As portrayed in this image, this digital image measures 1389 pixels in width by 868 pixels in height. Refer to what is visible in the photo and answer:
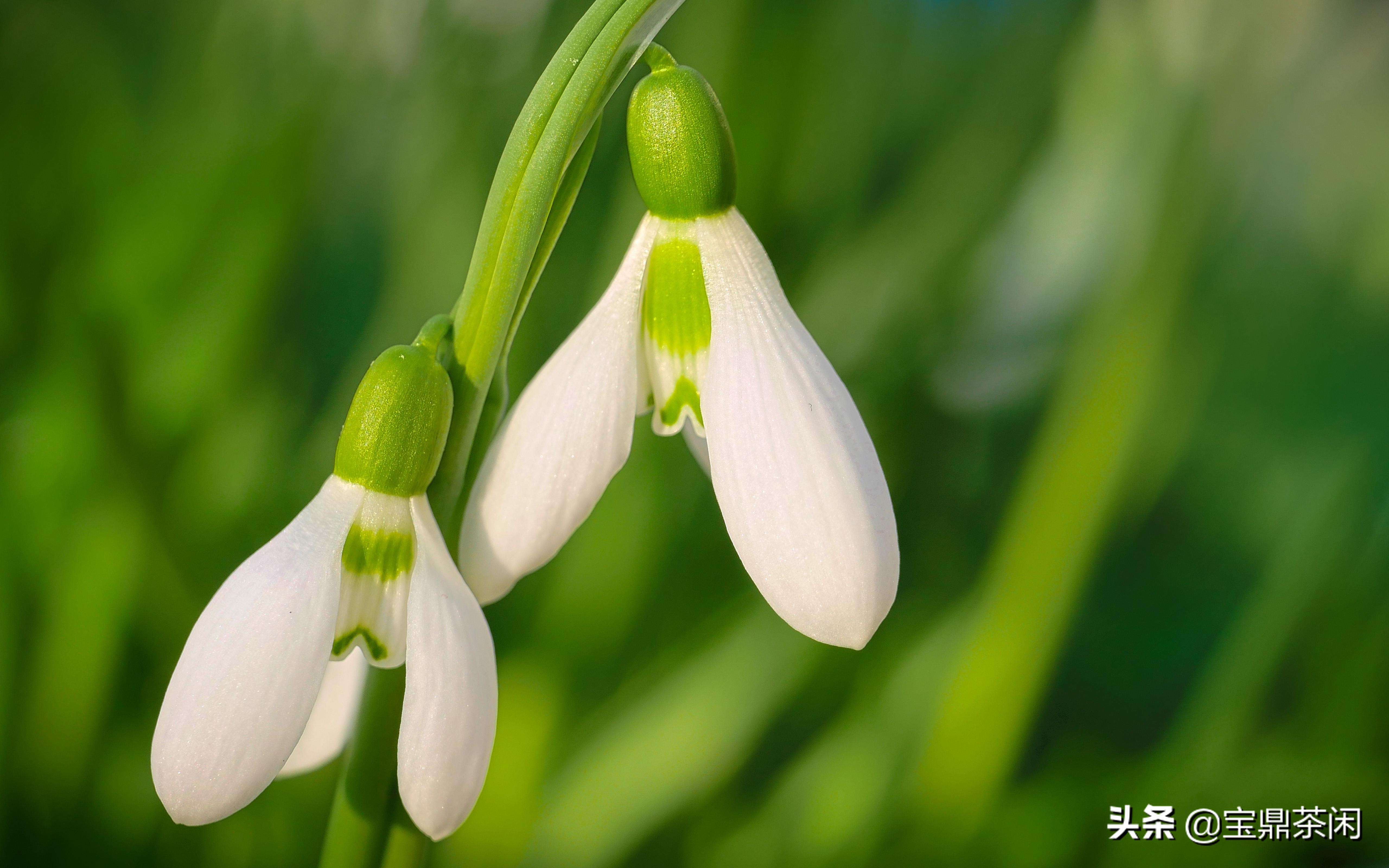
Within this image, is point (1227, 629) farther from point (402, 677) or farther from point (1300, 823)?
point (402, 677)

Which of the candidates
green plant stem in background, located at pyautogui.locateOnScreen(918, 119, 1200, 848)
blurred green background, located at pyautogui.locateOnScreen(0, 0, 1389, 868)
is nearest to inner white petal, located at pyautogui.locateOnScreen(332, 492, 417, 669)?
blurred green background, located at pyautogui.locateOnScreen(0, 0, 1389, 868)

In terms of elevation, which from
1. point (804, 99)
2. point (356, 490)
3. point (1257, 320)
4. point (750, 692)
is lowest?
point (750, 692)

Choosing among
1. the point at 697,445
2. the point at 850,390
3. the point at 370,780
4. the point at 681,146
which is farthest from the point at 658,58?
the point at 850,390

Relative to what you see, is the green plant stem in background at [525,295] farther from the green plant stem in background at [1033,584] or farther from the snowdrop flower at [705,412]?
the green plant stem in background at [1033,584]

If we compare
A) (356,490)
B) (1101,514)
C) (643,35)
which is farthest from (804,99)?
(356,490)

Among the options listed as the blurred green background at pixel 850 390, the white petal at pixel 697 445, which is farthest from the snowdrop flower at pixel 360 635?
the blurred green background at pixel 850 390

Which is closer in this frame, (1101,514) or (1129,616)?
(1101,514)
